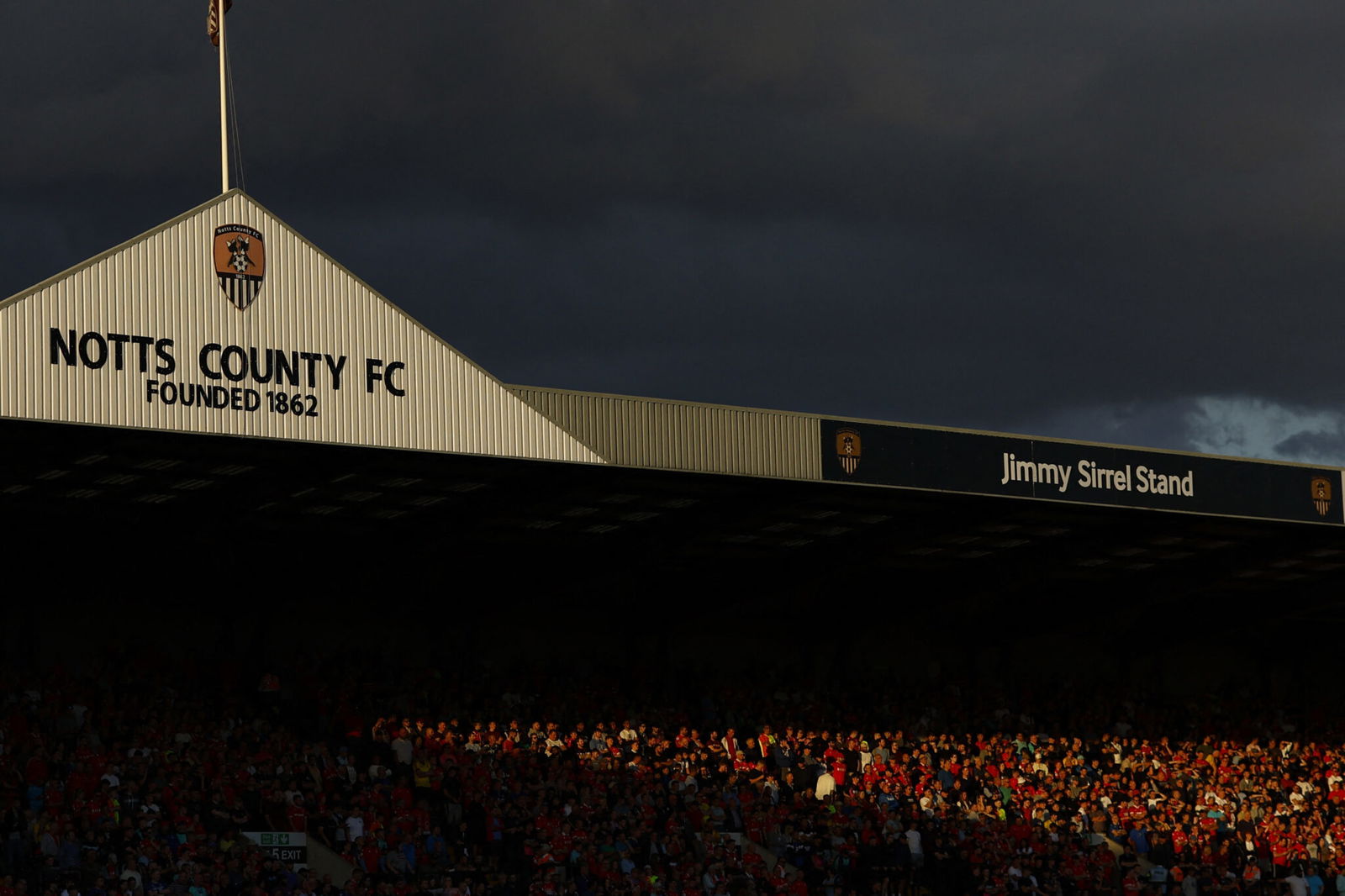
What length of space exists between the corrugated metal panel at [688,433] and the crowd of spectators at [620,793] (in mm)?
6217

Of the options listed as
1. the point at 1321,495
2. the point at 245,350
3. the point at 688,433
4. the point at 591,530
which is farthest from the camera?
the point at 1321,495

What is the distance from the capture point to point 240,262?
32438mm

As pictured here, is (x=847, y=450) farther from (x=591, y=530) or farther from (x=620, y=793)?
(x=620, y=793)

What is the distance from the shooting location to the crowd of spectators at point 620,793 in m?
32.9

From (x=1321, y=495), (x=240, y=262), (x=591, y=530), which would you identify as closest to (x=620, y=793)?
(x=591, y=530)

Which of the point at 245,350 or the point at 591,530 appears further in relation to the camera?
the point at 591,530

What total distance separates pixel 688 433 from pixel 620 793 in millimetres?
6851

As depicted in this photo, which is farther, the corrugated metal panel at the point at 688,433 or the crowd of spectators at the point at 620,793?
the corrugated metal panel at the point at 688,433

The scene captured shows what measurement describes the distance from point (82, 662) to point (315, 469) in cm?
840

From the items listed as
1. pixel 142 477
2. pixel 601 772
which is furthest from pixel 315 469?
pixel 601 772

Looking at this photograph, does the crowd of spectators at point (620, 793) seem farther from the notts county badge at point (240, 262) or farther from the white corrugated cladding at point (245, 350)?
the notts county badge at point (240, 262)

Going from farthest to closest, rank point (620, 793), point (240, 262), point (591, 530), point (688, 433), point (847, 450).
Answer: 1. point (591, 530)
2. point (620, 793)
3. point (847, 450)
4. point (688, 433)
5. point (240, 262)

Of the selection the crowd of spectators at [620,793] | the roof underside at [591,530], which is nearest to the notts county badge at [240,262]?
the roof underside at [591,530]

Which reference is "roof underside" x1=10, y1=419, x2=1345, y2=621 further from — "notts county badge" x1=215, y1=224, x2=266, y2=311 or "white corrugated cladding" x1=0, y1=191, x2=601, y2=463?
"notts county badge" x1=215, y1=224, x2=266, y2=311
